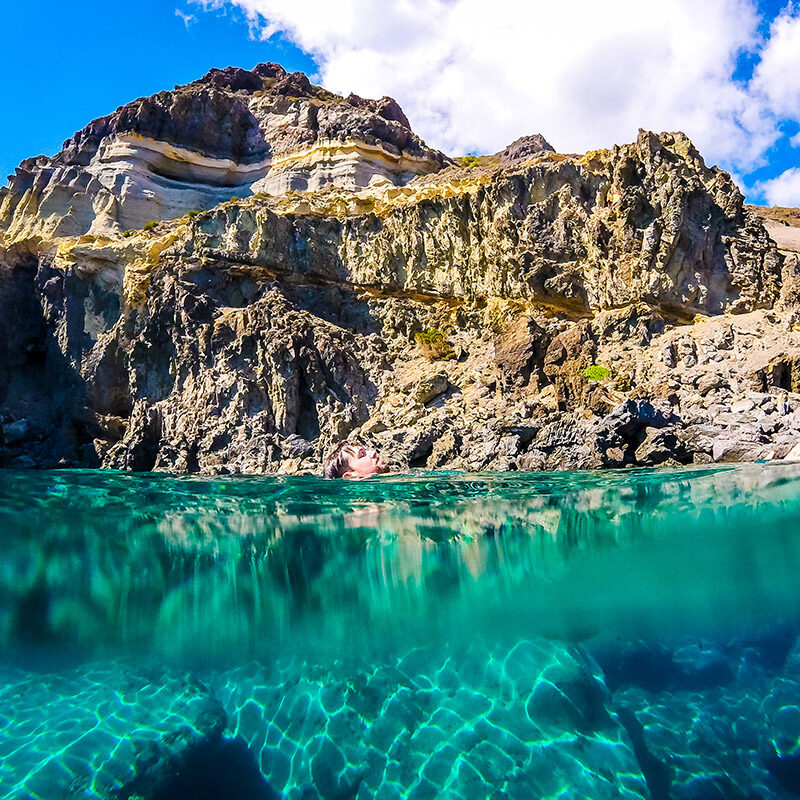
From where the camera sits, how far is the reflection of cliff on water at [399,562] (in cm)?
966

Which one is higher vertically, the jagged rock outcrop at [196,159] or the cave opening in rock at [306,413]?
the jagged rock outcrop at [196,159]

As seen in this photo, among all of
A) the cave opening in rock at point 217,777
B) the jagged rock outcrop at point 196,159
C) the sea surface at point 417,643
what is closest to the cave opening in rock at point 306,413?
the sea surface at point 417,643

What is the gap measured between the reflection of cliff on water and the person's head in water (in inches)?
117

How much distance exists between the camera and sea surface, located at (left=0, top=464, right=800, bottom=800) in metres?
6.02

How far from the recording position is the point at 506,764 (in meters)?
5.94

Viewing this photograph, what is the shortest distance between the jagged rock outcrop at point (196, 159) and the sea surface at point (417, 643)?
34.6 m

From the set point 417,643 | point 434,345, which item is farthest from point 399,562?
point 434,345

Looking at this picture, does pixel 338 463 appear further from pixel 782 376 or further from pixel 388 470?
pixel 782 376

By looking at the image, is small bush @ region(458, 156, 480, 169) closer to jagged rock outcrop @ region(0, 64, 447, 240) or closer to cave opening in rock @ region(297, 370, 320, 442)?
jagged rock outcrop @ region(0, 64, 447, 240)

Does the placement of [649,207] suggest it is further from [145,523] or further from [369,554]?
[145,523]

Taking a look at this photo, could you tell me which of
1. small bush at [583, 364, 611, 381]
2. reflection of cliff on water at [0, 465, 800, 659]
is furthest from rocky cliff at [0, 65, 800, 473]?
reflection of cliff on water at [0, 465, 800, 659]

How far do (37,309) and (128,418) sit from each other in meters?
11.6

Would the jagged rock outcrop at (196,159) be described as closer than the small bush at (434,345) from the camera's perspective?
No

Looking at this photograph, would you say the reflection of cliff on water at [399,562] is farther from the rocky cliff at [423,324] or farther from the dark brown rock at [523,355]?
the dark brown rock at [523,355]
